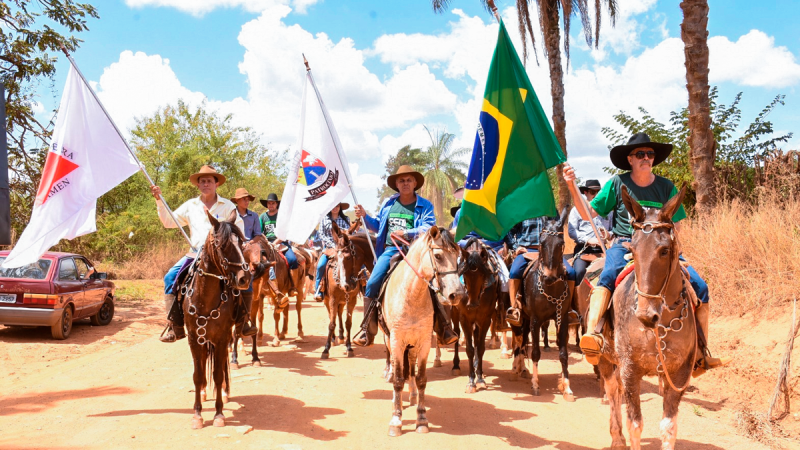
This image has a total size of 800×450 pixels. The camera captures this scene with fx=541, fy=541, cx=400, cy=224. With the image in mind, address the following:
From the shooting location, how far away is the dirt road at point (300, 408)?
6.31 metres

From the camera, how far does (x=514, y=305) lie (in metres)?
Result: 8.89

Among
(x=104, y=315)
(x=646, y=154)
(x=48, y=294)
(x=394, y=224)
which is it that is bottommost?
(x=104, y=315)

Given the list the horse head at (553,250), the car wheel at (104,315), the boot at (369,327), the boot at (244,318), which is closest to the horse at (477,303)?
the horse head at (553,250)

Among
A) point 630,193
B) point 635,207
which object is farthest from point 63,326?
point 635,207

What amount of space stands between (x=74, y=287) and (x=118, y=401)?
21.3ft

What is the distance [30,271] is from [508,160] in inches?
462

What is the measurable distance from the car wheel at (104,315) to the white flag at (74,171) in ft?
28.6

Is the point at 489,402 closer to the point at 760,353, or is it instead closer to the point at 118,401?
the point at 760,353

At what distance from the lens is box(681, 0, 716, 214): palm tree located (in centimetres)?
1179

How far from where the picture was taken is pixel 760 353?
8.41 m

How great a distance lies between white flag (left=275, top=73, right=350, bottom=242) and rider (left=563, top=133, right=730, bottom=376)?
448 cm

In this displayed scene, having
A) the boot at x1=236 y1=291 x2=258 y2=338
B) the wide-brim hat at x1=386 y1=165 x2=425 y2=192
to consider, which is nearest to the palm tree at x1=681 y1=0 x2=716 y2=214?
the wide-brim hat at x1=386 y1=165 x2=425 y2=192

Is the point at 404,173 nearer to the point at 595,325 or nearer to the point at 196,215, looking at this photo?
the point at 196,215

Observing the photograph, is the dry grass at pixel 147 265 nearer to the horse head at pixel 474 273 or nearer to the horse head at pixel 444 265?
the horse head at pixel 474 273
